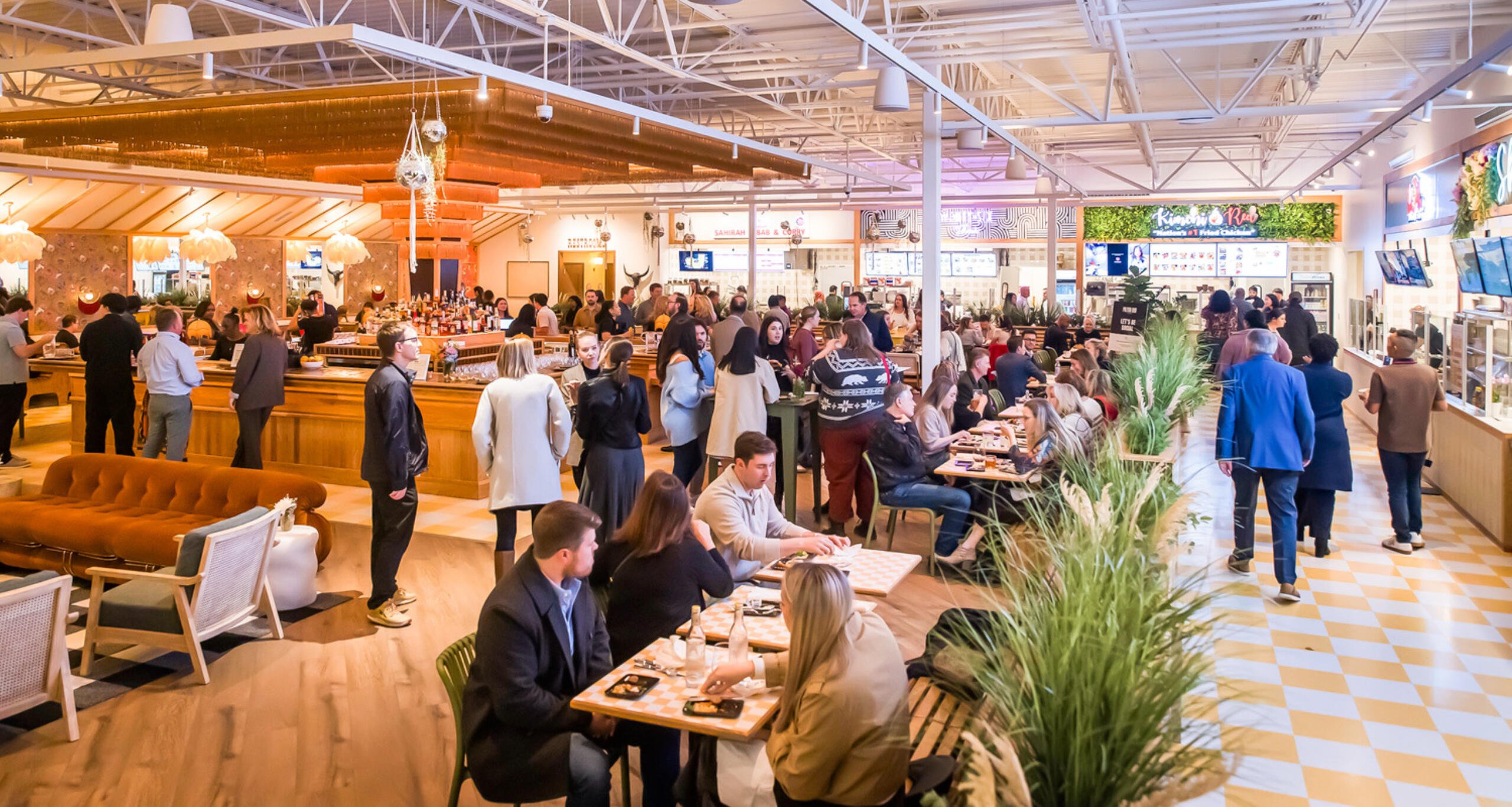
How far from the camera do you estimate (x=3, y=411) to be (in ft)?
32.4

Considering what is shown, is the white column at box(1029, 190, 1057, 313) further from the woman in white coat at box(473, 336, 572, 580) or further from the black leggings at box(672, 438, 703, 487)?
the woman in white coat at box(473, 336, 572, 580)

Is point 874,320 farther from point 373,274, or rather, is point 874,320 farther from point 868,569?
point 373,274

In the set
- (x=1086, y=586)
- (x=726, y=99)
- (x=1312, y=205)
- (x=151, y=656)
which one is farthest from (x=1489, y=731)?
(x=1312, y=205)

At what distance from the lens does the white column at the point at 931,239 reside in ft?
32.7

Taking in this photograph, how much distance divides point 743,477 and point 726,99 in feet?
34.2

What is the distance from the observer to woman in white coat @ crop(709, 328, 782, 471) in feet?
24.4

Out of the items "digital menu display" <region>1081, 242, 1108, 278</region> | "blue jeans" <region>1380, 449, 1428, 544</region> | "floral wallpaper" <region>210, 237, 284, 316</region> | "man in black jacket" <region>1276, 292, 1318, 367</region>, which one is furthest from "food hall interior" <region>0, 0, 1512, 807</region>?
"digital menu display" <region>1081, 242, 1108, 278</region>

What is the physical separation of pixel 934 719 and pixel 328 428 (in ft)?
23.6

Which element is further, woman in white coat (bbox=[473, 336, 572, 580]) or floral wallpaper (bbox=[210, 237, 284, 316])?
floral wallpaper (bbox=[210, 237, 284, 316])

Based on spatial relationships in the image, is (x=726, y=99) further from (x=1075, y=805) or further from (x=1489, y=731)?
(x=1075, y=805)

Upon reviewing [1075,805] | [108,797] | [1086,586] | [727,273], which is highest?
[727,273]

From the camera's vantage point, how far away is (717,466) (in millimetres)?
8141

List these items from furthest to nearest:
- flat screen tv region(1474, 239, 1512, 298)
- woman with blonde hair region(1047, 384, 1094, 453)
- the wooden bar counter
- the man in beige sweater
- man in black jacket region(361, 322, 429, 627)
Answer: the wooden bar counter
flat screen tv region(1474, 239, 1512, 298)
woman with blonde hair region(1047, 384, 1094, 453)
man in black jacket region(361, 322, 429, 627)
the man in beige sweater

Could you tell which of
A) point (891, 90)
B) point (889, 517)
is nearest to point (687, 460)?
point (889, 517)
